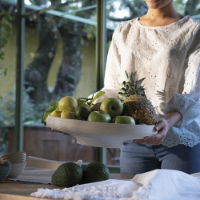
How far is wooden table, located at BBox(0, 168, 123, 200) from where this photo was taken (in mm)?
1443

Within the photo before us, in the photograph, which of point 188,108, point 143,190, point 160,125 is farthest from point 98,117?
point 188,108

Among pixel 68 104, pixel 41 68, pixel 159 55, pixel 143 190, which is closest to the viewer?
pixel 143 190

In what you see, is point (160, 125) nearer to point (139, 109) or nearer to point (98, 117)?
point (139, 109)

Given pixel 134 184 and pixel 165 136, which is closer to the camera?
pixel 134 184

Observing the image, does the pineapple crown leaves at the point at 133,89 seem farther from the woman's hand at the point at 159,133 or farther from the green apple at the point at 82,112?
the green apple at the point at 82,112

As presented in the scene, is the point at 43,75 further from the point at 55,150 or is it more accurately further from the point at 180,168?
the point at 180,168

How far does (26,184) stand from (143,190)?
0.60 m

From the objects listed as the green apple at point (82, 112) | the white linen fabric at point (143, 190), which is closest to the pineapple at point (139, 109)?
the green apple at point (82, 112)

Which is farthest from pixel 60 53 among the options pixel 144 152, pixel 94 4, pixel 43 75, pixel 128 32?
pixel 144 152

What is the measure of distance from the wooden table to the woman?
26 centimetres

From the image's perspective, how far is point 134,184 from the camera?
1.33 metres

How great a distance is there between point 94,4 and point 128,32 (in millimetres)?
1301

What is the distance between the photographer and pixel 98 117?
1.65 metres

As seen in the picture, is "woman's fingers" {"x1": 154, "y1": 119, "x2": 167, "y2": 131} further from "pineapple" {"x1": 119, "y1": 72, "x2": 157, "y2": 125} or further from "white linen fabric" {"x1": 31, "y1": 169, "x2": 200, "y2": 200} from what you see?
"white linen fabric" {"x1": 31, "y1": 169, "x2": 200, "y2": 200}
